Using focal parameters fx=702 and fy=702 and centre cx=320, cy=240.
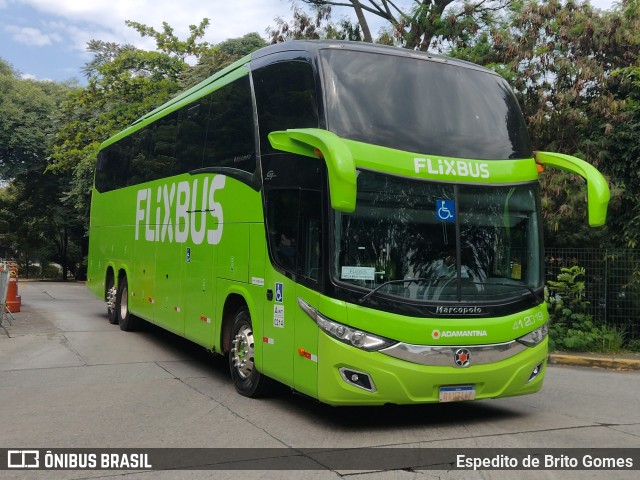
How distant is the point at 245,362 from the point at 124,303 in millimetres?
7359

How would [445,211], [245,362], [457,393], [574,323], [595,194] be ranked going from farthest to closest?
1. [574,323]
2. [245,362]
3. [595,194]
4. [445,211]
5. [457,393]

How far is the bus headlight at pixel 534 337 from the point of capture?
23.2 ft

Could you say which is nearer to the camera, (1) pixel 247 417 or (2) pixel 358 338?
(2) pixel 358 338

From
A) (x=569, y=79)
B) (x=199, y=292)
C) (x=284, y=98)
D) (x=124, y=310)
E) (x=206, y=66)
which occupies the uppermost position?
(x=206, y=66)

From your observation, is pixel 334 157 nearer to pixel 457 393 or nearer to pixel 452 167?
pixel 452 167

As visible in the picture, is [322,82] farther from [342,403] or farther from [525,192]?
[342,403]

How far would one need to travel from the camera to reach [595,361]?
1192 cm

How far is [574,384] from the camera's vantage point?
1005cm

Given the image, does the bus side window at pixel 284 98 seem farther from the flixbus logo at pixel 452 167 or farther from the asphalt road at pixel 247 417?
the asphalt road at pixel 247 417

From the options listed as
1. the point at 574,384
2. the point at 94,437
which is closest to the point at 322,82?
the point at 94,437

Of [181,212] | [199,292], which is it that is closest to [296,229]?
[199,292]

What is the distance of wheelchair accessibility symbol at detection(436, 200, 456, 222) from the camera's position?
682 centimetres

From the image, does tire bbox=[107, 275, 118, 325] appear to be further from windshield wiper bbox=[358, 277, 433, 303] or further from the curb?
windshield wiper bbox=[358, 277, 433, 303]

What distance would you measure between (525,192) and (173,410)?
4433mm
